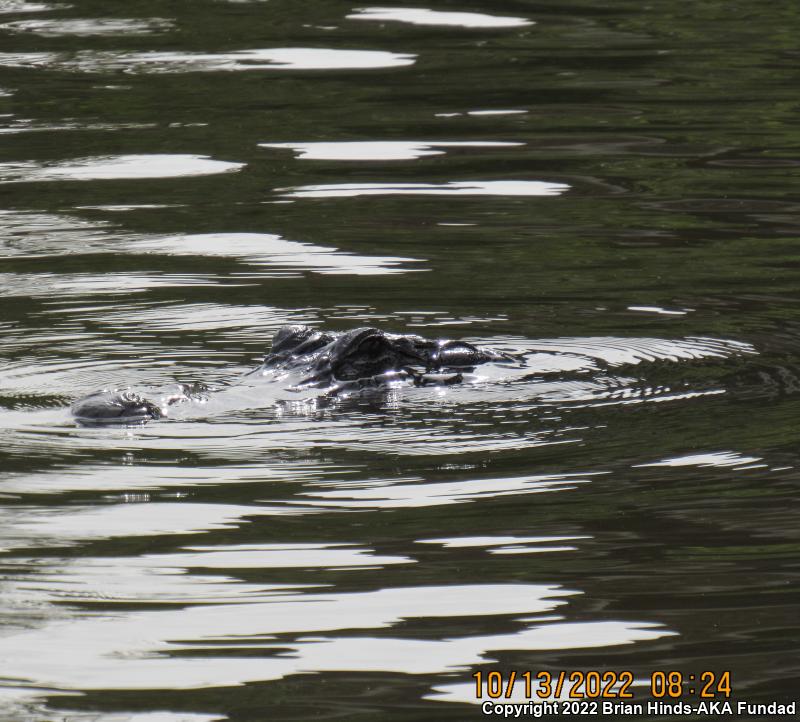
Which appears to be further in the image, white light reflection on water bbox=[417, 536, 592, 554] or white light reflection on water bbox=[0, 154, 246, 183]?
white light reflection on water bbox=[0, 154, 246, 183]

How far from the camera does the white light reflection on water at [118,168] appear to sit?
12.8m

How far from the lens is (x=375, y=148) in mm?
13422

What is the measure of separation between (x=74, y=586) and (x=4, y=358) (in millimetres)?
3137

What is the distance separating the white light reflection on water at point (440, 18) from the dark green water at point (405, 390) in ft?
1.26

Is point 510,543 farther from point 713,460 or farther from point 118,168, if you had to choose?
point 118,168

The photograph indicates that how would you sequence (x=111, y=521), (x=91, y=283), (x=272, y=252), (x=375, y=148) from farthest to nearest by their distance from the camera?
1. (x=375, y=148)
2. (x=272, y=252)
3. (x=91, y=283)
4. (x=111, y=521)

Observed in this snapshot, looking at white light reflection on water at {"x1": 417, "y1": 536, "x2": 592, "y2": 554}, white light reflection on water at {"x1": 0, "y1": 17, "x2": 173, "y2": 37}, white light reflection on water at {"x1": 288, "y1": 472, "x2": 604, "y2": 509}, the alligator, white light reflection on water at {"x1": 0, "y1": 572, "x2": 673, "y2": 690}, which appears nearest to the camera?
white light reflection on water at {"x1": 0, "y1": 572, "x2": 673, "y2": 690}

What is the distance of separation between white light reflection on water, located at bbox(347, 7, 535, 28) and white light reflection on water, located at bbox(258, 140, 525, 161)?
15.6ft

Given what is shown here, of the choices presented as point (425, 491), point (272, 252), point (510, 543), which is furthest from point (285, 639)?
point (272, 252)

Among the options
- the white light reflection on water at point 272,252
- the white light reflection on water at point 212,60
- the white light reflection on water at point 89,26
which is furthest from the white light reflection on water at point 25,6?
the white light reflection on water at point 272,252

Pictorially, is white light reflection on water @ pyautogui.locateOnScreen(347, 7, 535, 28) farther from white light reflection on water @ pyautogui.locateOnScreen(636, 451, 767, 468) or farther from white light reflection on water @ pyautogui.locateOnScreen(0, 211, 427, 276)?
white light reflection on water @ pyautogui.locateOnScreen(636, 451, 767, 468)

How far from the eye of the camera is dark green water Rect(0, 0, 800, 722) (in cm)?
498

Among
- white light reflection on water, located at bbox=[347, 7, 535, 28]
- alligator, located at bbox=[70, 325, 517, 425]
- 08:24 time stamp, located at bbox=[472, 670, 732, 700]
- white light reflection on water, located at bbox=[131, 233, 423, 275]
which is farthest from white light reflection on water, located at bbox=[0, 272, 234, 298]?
white light reflection on water, located at bbox=[347, 7, 535, 28]

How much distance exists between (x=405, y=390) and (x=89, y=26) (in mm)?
11629
